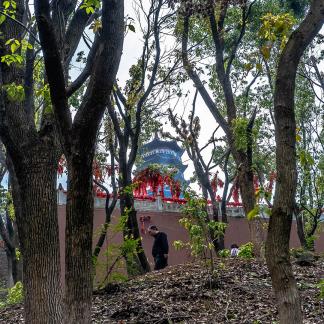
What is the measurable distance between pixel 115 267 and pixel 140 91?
194 inches

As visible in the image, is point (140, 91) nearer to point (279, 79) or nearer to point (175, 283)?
point (175, 283)

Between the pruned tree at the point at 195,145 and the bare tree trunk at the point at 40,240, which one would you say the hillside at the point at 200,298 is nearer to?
the bare tree trunk at the point at 40,240

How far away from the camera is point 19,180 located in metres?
5.77

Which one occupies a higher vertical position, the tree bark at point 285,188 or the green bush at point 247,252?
the tree bark at point 285,188

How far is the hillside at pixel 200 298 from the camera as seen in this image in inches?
253

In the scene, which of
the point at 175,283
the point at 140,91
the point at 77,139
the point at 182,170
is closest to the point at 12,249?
the point at 140,91

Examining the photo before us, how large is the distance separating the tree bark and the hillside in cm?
321

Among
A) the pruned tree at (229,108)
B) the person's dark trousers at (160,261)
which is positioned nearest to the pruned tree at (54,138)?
the pruned tree at (229,108)

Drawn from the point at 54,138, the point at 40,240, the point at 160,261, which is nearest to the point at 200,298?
the point at 40,240

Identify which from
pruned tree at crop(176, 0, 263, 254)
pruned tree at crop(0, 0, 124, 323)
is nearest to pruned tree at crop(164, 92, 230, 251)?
pruned tree at crop(176, 0, 263, 254)

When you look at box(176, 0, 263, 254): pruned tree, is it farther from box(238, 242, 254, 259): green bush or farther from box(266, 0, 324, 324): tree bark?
box(266, 0, 324, 324): tree bark

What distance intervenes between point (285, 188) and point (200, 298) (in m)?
4.30

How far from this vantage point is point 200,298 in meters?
7.11

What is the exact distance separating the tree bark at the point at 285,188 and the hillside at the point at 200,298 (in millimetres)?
3213
